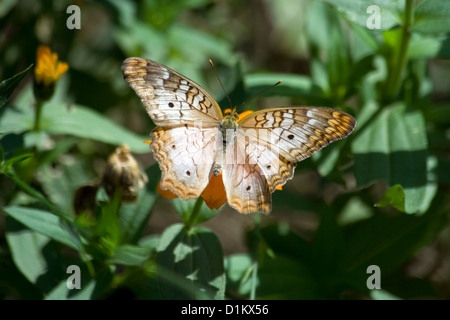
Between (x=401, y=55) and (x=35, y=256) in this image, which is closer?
(x=35, y=256)

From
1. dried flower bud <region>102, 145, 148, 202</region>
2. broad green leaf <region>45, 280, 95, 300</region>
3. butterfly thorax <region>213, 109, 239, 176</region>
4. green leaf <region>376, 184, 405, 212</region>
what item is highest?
butterfly thorax <region>213, 109, 239, 176</region>

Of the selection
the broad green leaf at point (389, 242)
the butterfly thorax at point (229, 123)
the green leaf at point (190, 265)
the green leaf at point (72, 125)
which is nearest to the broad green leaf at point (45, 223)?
the green leaf at point (190, 265)

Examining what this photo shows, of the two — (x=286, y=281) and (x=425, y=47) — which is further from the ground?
(x=425, y=47)

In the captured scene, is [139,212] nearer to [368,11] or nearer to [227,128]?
[227,128]

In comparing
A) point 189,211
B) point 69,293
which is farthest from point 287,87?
point 69,293

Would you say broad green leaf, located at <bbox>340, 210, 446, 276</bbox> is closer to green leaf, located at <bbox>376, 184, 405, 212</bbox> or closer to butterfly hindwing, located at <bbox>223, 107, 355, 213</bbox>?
green leaf, located at <bbox>376, 184, 405, 212</bbox>

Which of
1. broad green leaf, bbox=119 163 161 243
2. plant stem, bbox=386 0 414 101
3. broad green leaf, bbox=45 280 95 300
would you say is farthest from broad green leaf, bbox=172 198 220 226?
plant stem, bbox=386 0 414 101
